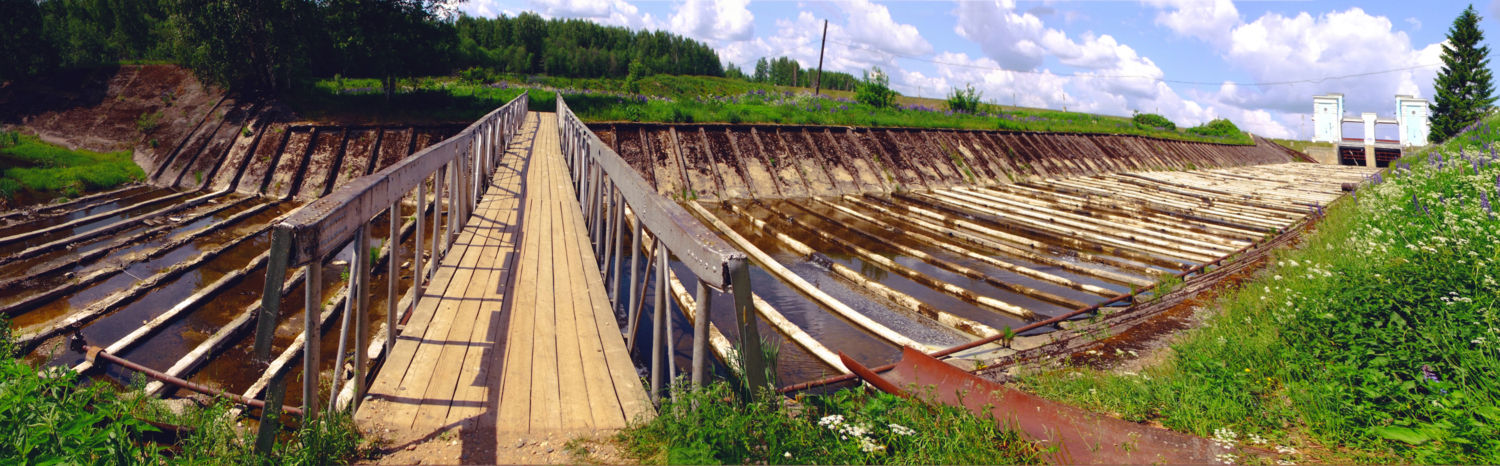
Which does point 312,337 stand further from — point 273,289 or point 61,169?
point 61,169

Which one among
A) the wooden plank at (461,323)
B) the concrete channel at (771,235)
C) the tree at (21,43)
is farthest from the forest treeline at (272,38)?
the wooden plank at (461,323)

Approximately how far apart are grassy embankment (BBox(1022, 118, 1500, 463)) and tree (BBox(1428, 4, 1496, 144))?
61.2m

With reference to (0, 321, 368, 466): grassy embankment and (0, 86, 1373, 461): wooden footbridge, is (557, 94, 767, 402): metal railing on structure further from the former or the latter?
(0, 321, 368, 466): grassy embankment

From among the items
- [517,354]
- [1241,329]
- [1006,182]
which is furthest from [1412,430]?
[1006,182]

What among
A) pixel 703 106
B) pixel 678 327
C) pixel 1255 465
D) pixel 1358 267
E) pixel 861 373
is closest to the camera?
pixel 1255 465

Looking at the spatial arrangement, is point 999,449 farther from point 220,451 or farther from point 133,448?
point 133,448

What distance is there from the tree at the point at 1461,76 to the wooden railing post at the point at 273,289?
2606 inches

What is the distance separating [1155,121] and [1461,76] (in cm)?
2349

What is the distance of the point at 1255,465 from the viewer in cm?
257

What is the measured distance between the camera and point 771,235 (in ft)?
34.6

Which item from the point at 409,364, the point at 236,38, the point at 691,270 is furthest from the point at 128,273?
the point at 236,38

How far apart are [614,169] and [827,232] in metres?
6.80

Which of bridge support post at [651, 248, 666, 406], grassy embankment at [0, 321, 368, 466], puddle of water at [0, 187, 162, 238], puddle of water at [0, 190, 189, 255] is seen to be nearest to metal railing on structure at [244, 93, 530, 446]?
grassy embankment at [0, 321, 368, 466]

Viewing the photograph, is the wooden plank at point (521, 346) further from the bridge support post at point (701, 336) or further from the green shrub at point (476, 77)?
the green shrub at point (476, 77)
